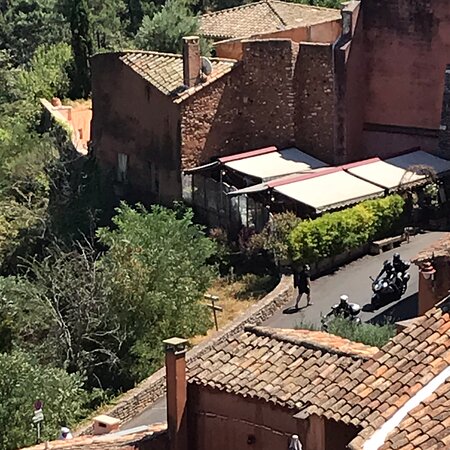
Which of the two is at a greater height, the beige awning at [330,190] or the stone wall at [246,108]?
the stone wall at [246,108]

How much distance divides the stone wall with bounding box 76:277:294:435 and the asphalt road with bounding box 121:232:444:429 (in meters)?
0.15

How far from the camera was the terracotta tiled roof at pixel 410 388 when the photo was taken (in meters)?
13.8

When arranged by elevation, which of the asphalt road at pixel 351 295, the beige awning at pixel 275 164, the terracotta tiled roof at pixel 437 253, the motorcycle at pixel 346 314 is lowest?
the asphalt road at pixel 351 295

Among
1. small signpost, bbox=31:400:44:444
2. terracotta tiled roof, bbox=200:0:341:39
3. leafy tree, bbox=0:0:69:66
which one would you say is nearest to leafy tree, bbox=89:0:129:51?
leafy tree, bbox=0:0:69:66

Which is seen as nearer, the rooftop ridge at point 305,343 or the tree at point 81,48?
the rooftop ridge at point 305,343

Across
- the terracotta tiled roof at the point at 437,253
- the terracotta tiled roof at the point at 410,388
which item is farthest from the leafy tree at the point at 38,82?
the terracotta tiled roof at the point at 410,388

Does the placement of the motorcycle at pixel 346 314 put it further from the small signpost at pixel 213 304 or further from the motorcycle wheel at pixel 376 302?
the small signpost at pixel 213 304

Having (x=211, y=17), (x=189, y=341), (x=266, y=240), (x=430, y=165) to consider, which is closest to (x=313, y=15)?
(x=211, y=17)

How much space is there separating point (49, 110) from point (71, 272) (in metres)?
18.8

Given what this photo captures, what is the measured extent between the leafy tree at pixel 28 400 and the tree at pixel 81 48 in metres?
26.4

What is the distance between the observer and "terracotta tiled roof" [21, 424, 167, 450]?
55.2ft

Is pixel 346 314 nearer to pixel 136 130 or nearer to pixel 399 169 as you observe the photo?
pixel 399 169

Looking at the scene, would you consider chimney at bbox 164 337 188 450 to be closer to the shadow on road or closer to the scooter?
the shadow on road

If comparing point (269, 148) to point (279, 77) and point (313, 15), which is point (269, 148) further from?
point (313, 15)
